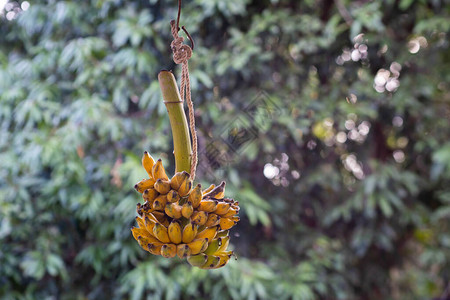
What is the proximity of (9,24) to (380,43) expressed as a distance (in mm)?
1225

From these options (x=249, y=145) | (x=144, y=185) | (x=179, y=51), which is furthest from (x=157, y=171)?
(x=249, y=145)

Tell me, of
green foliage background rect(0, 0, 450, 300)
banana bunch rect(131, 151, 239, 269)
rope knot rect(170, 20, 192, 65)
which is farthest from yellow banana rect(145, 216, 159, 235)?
green foliage background rect(0, 0, 450, 300)

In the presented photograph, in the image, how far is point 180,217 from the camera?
1.47 feet

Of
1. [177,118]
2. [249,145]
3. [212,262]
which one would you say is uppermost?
[177,118]

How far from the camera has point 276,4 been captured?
5.01ft

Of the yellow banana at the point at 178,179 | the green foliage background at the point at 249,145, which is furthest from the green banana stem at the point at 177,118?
the green foliage background at the point at 249,145

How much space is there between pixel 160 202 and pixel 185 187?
1.1 inches

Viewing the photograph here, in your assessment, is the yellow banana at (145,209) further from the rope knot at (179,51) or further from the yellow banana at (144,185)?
the rope knot at (179,51)

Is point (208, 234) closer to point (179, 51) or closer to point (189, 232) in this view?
point (189, 232)

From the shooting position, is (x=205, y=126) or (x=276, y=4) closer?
(x=205, y=126)

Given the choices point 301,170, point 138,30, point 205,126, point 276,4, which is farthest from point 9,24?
point 301,170

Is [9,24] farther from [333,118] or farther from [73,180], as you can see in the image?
[333,118]

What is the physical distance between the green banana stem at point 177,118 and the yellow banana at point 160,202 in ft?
0.12

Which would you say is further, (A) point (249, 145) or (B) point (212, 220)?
(A) point (249, 145)
